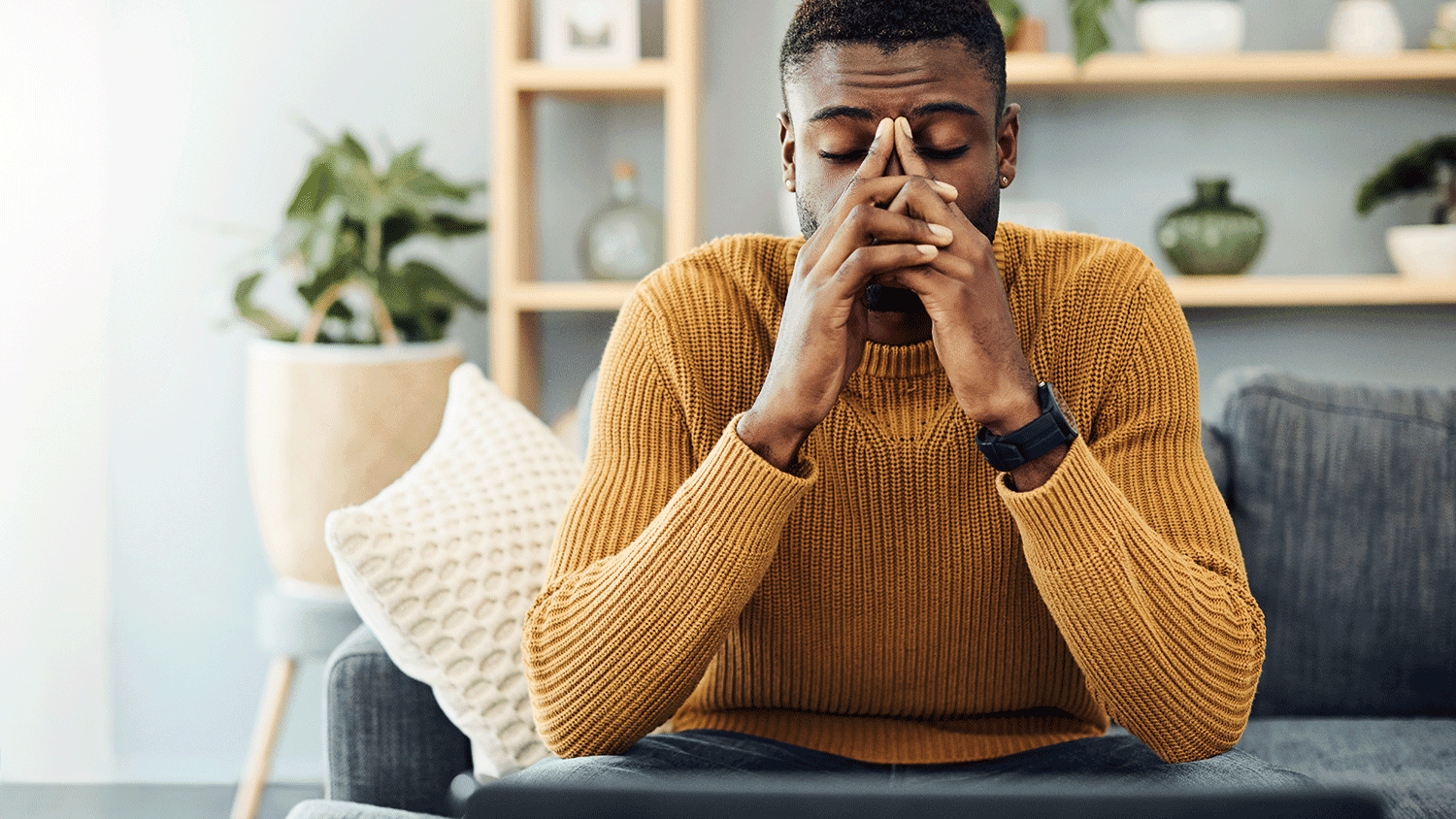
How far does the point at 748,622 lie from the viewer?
1.08 meters

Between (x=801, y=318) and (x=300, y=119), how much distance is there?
4.97 ft

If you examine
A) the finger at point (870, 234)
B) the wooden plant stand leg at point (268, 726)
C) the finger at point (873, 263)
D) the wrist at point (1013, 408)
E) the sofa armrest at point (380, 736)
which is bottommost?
the wooden plant stand leg at point (268, 726)

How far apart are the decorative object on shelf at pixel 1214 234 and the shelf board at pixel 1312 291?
0.12 feet

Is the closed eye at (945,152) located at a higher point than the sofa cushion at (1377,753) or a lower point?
higher

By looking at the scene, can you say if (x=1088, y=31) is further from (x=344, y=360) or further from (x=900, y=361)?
(x=344, y=360)

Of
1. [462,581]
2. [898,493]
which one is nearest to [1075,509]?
[898,493]

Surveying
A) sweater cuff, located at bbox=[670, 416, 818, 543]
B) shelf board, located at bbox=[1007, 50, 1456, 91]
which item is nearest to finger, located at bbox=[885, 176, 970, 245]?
sweater cuff, located at bbox=[670, 416, 818, 543]

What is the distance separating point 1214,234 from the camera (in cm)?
206

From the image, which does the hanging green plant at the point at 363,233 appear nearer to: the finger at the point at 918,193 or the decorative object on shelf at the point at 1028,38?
the decorative object on shelf at the point at 1028,38

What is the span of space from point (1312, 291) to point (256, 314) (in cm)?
190

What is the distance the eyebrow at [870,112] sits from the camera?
0.94m

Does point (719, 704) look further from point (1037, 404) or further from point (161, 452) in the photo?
point (161, 452)

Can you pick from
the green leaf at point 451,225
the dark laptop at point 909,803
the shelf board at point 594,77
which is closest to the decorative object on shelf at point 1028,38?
the shelf board at point 594,77

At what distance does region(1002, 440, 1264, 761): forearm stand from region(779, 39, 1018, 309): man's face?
0.26m
